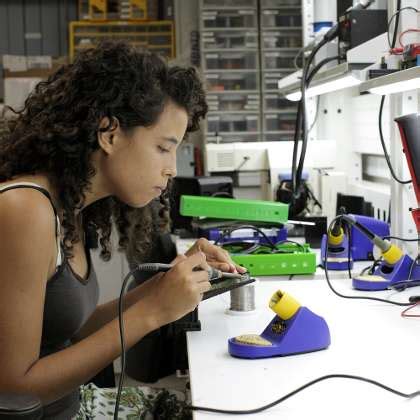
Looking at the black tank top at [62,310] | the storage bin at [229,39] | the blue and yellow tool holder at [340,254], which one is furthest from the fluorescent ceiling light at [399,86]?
the storage bin at [229,39]

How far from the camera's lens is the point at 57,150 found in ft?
4.42

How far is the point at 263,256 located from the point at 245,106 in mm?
2685

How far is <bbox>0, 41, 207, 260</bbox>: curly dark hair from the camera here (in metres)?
1.34

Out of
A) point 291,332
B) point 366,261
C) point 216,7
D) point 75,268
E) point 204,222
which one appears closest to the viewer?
point 291,332

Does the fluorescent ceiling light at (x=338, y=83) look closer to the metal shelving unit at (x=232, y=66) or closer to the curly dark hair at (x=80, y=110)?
the curly dark hair at (x=80, y=110)

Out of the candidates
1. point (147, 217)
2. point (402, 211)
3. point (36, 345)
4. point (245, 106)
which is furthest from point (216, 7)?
point (36, 345)

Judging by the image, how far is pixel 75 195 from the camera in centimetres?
135

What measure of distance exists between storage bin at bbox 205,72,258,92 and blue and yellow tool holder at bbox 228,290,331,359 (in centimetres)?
345

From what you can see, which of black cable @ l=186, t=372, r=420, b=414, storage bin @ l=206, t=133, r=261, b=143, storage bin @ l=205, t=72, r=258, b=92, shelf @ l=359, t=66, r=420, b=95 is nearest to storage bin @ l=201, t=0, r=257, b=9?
storage bin @ l=205, t=72, r=258, b=92

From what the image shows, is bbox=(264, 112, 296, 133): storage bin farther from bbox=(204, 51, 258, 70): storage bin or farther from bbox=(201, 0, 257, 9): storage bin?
bbox=(201, 0, 257, 9): storage bin

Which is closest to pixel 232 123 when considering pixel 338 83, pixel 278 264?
pixel 338 83

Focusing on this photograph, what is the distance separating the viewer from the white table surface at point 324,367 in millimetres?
1058

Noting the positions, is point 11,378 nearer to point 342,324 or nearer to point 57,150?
point 57,150

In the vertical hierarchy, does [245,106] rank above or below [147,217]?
above
